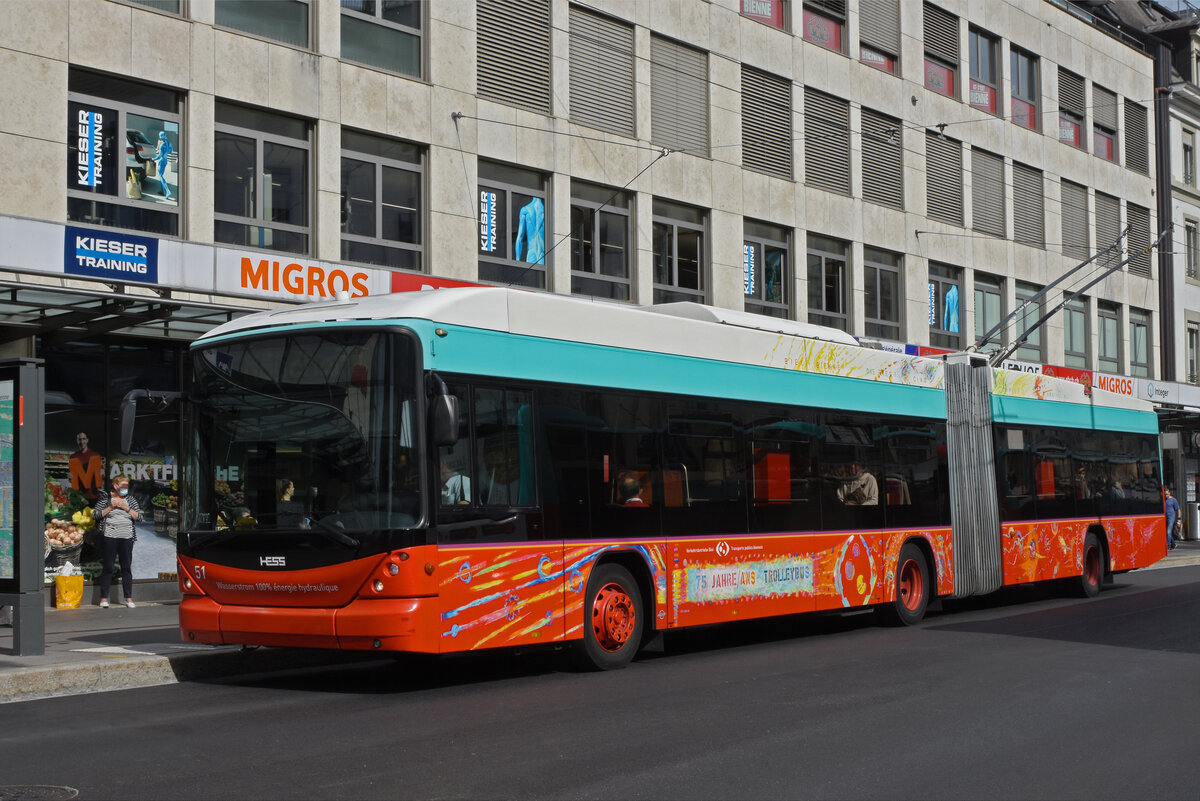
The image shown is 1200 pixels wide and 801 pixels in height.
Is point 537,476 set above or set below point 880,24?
below

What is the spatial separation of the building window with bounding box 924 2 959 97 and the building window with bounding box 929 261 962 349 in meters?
4.34

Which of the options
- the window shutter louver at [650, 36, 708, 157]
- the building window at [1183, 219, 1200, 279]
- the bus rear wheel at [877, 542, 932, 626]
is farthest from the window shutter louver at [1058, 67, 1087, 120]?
the bus rear wheel at [877, 542, 932, 626]

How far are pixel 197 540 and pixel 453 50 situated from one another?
12.8 metres

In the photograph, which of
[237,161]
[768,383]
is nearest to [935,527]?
[768,383]

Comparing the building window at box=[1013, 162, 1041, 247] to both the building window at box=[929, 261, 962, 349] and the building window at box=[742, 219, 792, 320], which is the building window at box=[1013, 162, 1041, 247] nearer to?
the building window at box=[929, 261, 962, 349]

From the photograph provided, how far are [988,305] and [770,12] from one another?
11198 millimetres

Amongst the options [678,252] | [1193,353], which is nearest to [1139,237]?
[1193,353]

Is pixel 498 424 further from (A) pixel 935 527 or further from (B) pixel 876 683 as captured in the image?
(A) pixel 935 527

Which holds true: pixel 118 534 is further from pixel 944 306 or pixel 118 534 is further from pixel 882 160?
pixel 944 306

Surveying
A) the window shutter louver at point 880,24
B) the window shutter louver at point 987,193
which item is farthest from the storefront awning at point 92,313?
the window shutter louver at point 987,193

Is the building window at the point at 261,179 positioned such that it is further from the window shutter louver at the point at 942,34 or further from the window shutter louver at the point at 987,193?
the window shutter louver at the point at 987,193

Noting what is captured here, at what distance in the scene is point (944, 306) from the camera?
34.6 metres

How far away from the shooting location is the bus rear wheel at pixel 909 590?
16156 millimetres

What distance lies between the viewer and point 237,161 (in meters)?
19.3
